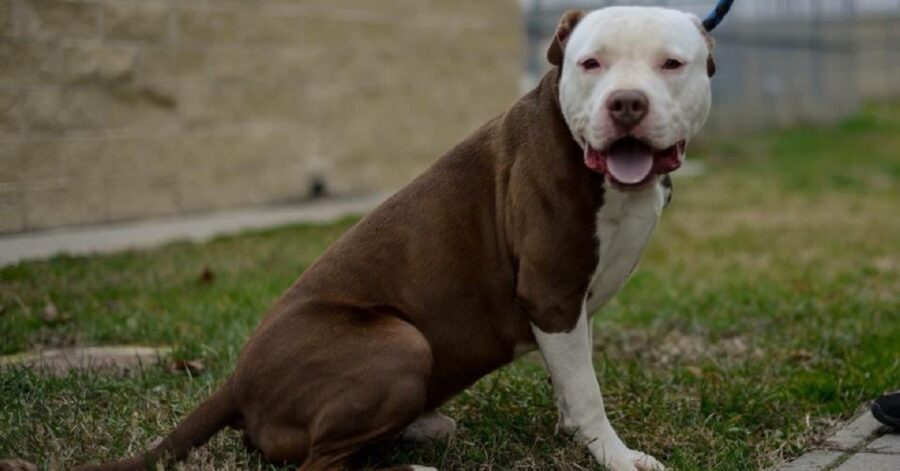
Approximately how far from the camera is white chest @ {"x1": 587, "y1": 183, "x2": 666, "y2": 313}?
10.7 ft

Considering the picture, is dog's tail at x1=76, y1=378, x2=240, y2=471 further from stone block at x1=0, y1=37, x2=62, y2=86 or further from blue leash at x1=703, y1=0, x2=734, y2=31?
stone block at x1=0, y1=37, x2=62, y2=86

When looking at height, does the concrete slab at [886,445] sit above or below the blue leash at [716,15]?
below

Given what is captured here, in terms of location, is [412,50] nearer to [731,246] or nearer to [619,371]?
[731,246]

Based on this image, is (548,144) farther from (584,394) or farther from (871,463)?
(871,463)

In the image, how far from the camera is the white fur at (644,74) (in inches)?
117

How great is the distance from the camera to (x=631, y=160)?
3.06 m

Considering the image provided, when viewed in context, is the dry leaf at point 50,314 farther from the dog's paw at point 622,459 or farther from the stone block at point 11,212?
the dog's paw at point 622,459

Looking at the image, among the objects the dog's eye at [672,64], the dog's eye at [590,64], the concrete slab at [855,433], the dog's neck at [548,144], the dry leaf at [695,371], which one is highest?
the dog's eye at [672,64]

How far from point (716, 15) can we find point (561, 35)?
1.64 ft

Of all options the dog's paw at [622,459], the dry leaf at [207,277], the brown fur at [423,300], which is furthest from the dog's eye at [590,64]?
the dry leaf at [207,277]

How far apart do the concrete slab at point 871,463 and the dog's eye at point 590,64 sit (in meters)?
1.32

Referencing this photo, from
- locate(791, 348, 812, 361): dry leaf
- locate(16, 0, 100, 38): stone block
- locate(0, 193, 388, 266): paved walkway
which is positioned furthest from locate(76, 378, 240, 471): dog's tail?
locate(16, 0, 100, 38): stone block

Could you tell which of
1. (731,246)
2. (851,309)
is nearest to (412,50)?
(731,246)

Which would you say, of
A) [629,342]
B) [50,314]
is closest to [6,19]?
[50,314]
